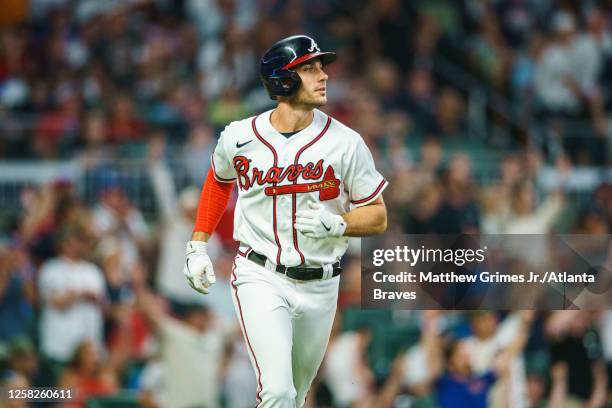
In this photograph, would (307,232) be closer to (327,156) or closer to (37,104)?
(327,156)

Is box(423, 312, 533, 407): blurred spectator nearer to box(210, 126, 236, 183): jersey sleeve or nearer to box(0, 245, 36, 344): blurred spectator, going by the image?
box(0, 245, 36, 344): blurred spectator

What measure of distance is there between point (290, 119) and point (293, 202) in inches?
17.1

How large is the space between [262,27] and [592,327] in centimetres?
529

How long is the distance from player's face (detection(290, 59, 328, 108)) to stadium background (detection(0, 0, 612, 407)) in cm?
371

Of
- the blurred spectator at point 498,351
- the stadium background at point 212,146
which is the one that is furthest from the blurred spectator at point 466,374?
the stadium background at point 212,146

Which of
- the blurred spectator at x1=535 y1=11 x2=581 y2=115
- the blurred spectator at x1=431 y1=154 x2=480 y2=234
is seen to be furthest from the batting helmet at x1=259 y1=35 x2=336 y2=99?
the blurred spectator at x1=535 y1=11 x2=581 y2=115

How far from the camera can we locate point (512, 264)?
7.84m

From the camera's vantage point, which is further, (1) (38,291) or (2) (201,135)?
(2) (201,135)

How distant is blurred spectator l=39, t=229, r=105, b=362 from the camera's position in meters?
9.96

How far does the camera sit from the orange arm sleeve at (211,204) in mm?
6055

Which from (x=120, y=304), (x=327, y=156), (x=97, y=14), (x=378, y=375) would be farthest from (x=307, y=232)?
(x=97, y=14)

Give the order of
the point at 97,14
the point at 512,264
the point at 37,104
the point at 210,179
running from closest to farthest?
the point at 210,179 < the point at 512,264 < the point at 37,104 < the point at 97,14

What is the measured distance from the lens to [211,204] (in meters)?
6.07

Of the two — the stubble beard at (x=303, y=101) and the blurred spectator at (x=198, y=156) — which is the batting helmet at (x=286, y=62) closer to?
the stubble beard at (x=303, y=101)
